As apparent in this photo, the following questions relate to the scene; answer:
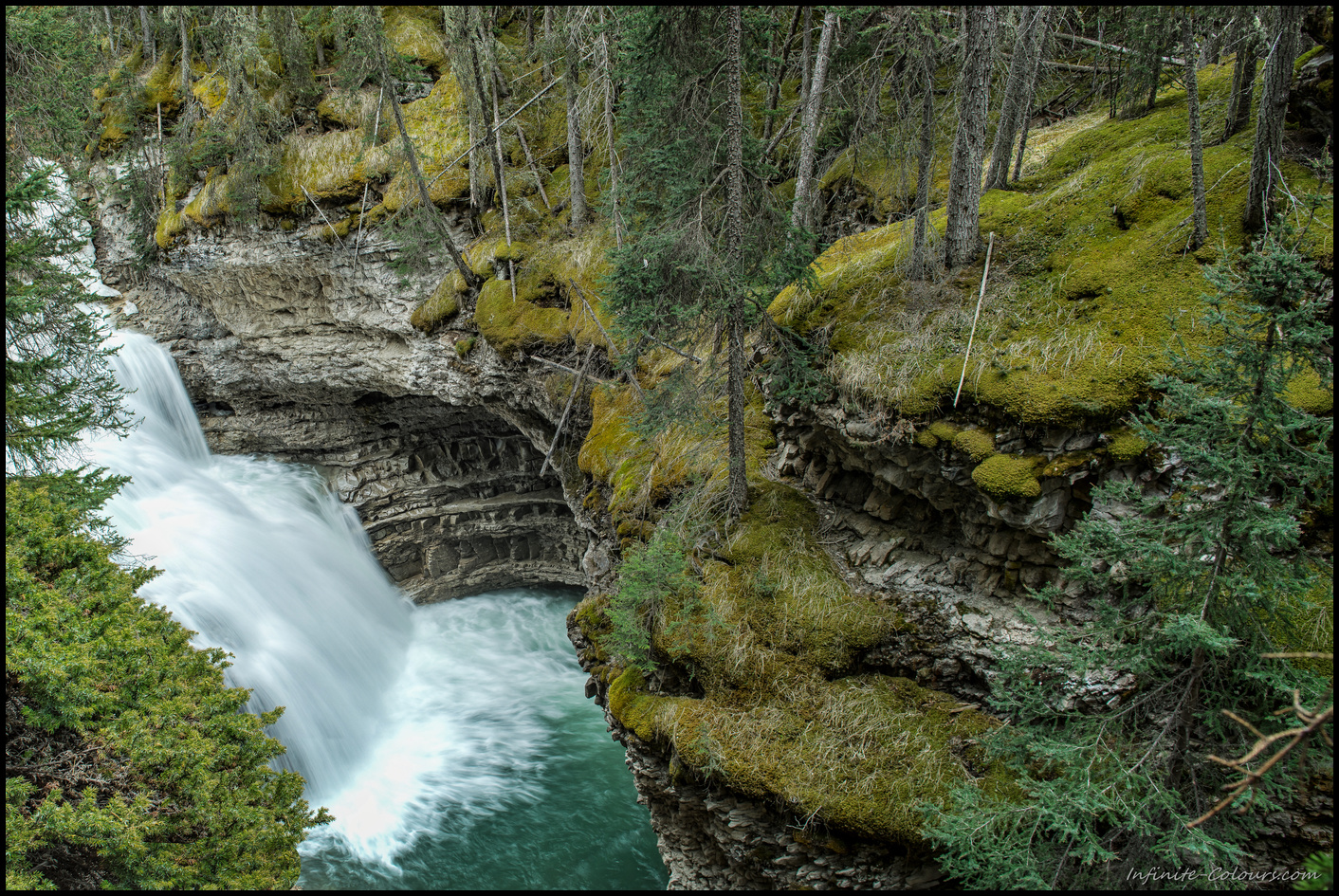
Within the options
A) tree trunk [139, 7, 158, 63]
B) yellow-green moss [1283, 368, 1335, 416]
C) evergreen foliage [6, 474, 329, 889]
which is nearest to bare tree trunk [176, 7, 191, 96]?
tree trunk [139, 7, 158, 63]

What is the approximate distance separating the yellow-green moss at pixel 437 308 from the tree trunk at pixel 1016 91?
1137 centimetres

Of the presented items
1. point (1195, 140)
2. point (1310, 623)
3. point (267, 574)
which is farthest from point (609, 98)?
point (267, 574)

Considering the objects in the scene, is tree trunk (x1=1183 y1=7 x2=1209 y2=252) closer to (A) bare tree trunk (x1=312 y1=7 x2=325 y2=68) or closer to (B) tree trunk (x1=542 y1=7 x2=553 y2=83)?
(B) tree trunk (x1=542 y1=7 x2=553 y2=83)

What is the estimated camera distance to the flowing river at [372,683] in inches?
414

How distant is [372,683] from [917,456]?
13580mm

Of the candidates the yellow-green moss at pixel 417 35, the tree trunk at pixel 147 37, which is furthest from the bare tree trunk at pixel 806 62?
the tree trunk at pixel 147 37

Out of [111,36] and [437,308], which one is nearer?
[437,308]

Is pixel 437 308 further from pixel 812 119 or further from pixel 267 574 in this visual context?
pixel 812 119

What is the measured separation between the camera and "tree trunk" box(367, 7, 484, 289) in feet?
37.6

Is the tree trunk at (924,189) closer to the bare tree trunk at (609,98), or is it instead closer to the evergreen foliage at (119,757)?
the bare tree trunk at (609,98)

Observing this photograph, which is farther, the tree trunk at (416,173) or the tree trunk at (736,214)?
the tree trunk at (416,173)

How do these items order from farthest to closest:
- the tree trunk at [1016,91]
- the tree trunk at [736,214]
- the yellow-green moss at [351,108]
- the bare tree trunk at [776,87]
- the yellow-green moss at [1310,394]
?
the yellow-green moss at [351,108], the bare tree trunk at [776,87], the tree trunk at [1016,91], the tree trunk at [736,214], the yellow-green moss at [1310,394]

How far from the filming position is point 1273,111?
5129 mm

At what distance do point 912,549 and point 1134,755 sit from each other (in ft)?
9.13
